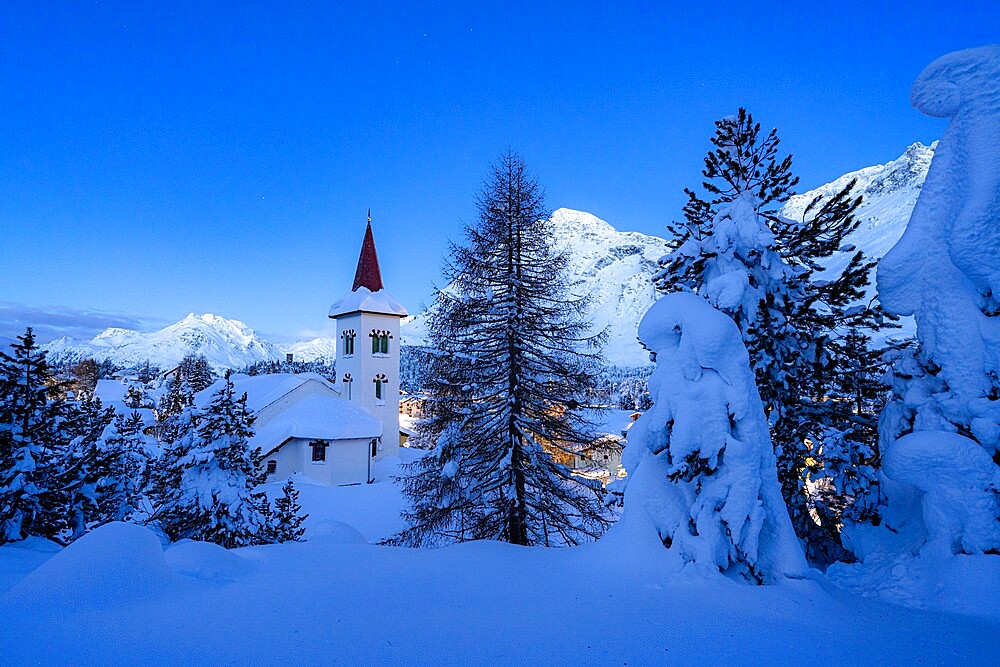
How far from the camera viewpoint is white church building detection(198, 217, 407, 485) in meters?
31.9

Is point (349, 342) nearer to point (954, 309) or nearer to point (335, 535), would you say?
point (335, 535)

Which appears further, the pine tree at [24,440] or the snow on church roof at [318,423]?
the snow on church roof at [318,423]

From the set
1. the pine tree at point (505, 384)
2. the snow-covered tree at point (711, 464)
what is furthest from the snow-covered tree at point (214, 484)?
the snow-covered tree at point (711, 464)

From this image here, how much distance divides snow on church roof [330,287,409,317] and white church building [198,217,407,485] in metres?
0.08

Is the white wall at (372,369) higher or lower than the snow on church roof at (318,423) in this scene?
higher

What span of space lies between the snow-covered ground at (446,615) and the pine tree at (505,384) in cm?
377

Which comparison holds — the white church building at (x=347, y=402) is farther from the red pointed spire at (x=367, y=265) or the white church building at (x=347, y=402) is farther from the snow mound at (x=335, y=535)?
the snow mound at (x=335, y=535)

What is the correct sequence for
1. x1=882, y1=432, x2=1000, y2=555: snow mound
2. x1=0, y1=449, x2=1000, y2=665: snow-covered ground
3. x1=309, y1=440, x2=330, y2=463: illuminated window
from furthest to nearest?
x1=309, y1=440, x2=330, y2=463: illuminated window → x1=882, y1=432, x2=1000, y2=555: snow mound → x1=0, y1=449, x2=1000, y2=665: snow-covered ground

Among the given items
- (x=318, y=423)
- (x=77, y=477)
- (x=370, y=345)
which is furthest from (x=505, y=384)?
(x=370, y=345)

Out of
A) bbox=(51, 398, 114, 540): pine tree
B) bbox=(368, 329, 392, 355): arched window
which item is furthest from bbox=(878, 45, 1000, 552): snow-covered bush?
bbox=(368, 329, 392, 355): arched window

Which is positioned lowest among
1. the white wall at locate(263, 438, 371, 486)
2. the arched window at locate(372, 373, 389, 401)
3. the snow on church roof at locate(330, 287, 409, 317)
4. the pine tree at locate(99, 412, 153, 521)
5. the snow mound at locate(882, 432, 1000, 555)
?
the white wall at locate(263, 438, 371, 486)

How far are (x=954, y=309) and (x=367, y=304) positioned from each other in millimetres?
34318

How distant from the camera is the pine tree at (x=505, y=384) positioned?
11.1 metres

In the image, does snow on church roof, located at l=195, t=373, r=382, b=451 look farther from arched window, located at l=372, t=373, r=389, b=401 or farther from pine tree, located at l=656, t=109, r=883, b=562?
pine tree, located at l=656, t=109, r=883, b=562
